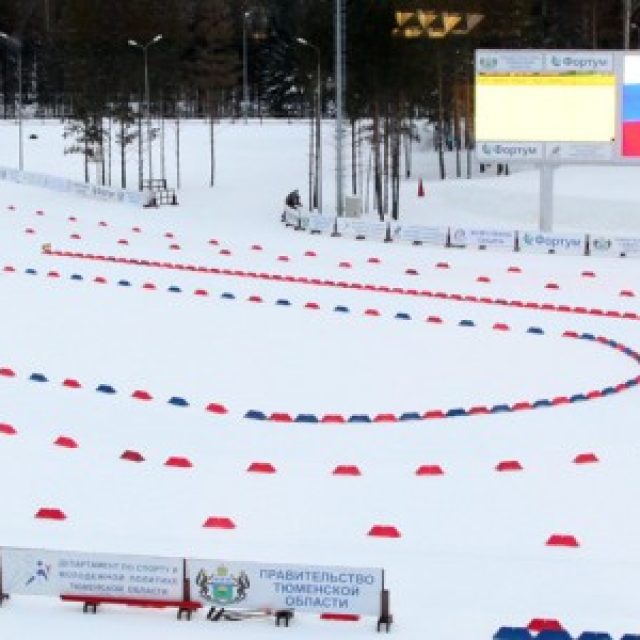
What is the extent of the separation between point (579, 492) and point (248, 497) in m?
3.67

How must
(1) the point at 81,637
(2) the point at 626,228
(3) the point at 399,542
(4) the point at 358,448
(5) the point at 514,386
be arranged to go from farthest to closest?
(2) the point at 626,228 → (5) the point at 514,386 → (4) the point at 358,448 → (3) the point at 399,542 → (1) the point at 81,637

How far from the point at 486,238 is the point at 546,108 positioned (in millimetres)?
4557

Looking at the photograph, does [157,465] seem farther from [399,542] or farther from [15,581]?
[15,581]

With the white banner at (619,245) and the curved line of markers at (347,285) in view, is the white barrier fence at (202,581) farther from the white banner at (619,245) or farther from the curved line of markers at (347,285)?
the white banner at (619,245)

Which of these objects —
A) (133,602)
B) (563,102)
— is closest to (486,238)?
(563,102)

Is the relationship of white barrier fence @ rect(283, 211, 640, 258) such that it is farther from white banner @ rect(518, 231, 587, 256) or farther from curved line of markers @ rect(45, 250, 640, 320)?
curved line of markers @ rect(45, 250, 640, 320)

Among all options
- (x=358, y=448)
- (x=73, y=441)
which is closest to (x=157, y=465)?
(x=73, y=441)

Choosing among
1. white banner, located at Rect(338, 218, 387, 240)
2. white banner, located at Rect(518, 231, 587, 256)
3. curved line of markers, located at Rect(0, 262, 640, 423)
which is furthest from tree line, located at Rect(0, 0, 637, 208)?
curved line of markers, located at Rect(0, 262, 640, 423)

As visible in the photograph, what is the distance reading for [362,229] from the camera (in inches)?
1662

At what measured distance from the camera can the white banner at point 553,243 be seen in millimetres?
38281

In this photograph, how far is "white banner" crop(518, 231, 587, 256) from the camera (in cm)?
3828

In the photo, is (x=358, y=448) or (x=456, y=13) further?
(x=456, y=13)

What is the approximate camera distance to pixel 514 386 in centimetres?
2173

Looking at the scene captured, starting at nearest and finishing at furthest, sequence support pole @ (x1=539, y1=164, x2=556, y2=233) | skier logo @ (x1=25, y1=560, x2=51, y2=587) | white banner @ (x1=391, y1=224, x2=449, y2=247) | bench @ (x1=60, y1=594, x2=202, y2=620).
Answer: bench @ (x1=60, y1=594, x2=202, y2=620)
skier logo @ (x1=25, y1=560, x2=51, y2=587)
white banner @ (x1=391, y1=224, x2=449, y2=247)
support pole @ (x1=539, y1=164, x2=556, y2=233)
